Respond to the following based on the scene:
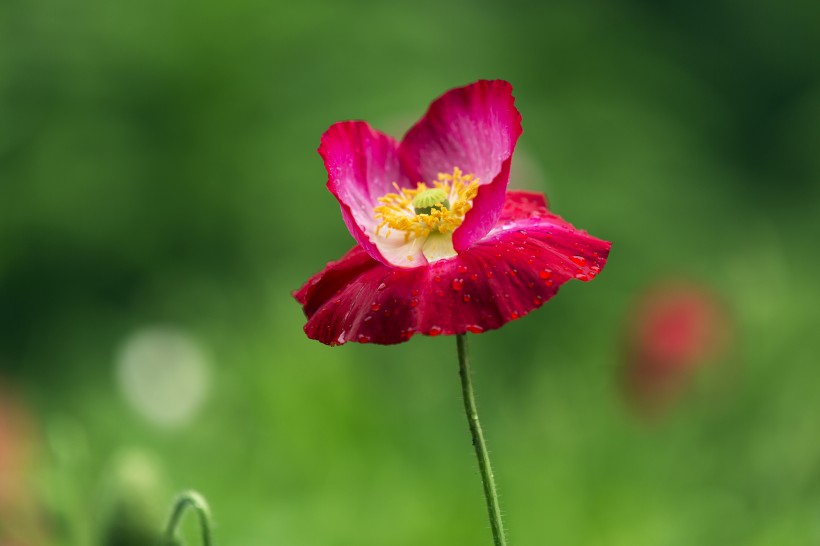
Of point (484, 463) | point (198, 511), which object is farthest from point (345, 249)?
point (484, 463)

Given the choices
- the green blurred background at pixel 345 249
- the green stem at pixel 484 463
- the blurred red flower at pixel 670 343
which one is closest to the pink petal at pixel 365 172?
the green stem at pixel 484 463

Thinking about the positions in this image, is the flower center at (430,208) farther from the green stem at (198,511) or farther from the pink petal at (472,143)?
the green stem at (198,511)

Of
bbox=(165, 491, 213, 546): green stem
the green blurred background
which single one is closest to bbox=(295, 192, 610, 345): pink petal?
bbox=(165, 491, 213, 546): green stem

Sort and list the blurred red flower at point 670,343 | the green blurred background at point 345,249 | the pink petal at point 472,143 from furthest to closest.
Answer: the blurred red flower at point 670,343 < the green blurred background at point 345,249 < the pink petal at point 472,143

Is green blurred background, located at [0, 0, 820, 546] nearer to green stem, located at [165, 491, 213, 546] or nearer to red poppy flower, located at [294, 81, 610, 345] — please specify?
green stem, located at [165, 491, 213, 546]

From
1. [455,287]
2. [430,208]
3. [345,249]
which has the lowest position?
[455,287]

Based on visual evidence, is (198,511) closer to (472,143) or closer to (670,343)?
(472,143)
